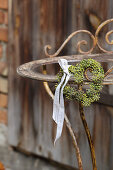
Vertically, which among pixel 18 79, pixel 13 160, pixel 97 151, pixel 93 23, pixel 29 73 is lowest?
pixel 13 160

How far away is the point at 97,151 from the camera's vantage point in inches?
85.0

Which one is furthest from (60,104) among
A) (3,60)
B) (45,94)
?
(3,60)

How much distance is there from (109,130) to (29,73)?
843 millimetres

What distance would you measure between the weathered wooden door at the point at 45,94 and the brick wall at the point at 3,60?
0.25ft

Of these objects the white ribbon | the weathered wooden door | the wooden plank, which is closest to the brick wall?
the weathered wooden door

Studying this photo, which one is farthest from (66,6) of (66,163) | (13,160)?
(13,160)

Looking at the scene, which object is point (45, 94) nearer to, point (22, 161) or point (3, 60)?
point (3, 60)

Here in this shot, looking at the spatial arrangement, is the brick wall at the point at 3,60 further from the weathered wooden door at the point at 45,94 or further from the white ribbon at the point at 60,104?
the white ribbon at the point at 60,104

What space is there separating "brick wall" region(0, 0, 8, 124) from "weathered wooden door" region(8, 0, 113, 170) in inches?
3.0

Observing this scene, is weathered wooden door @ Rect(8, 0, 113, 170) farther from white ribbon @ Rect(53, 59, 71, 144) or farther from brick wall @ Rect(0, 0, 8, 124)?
white ribbon @ Rect(53, 59, 71, 144)

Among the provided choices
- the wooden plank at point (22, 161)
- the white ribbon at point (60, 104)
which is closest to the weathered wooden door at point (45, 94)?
the wooden plank at point (22, 161)

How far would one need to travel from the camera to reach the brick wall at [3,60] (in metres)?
2.50

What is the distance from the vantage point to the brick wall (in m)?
2.50

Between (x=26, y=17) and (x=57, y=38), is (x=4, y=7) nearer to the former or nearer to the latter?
(x=26, y=17)
